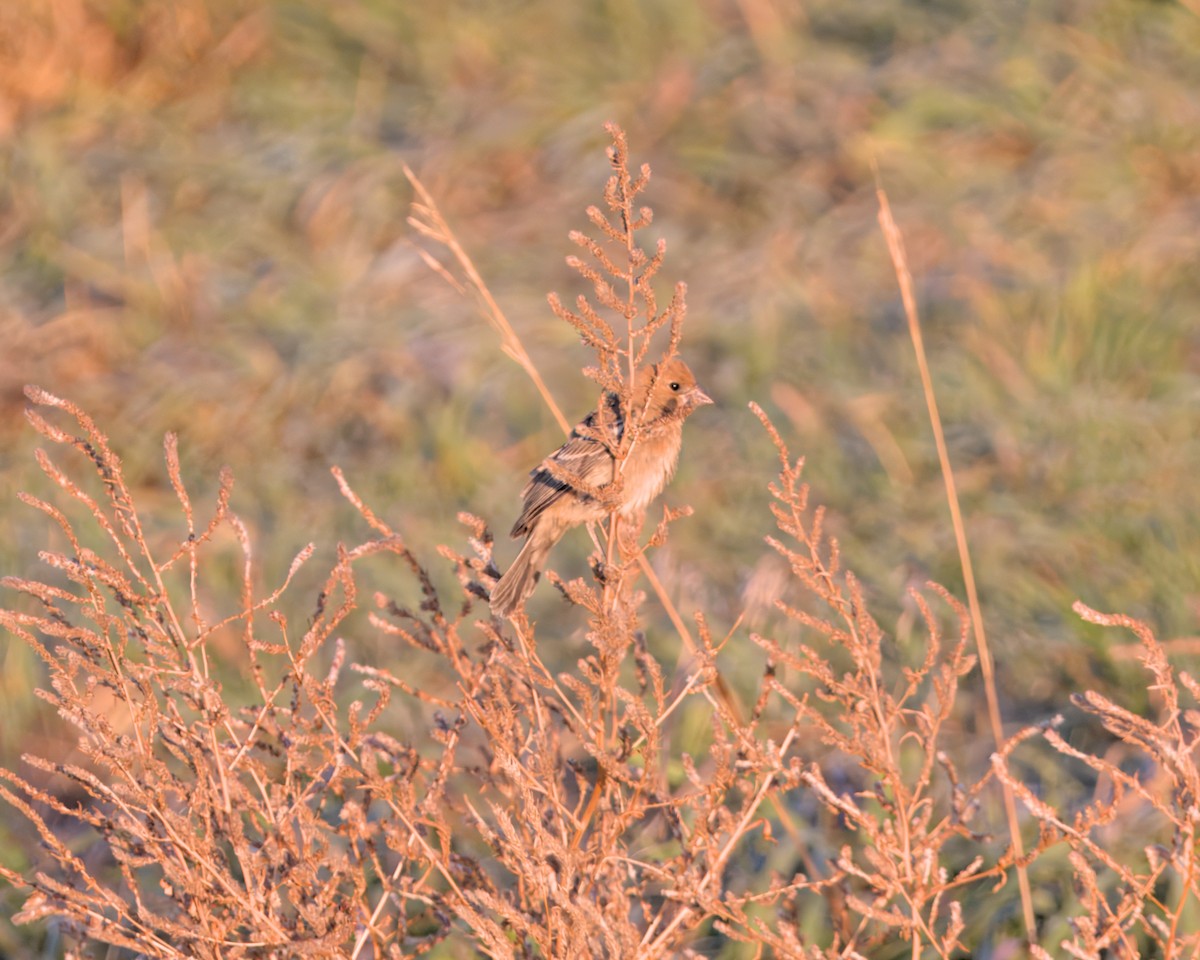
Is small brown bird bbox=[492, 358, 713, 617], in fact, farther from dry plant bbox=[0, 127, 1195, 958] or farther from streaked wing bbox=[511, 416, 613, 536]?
dry plant bbox=[0, 127, 1195, 958]

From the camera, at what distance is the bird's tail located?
130 inches

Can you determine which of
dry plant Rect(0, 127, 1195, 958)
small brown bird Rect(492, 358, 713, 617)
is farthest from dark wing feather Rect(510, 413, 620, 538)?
dry plant Rect(0, 127, 1195, 958)

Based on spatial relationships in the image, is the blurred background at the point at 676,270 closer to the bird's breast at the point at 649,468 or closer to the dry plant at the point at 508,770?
the bird's breast at the point at 649,468

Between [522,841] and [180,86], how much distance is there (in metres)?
7.19

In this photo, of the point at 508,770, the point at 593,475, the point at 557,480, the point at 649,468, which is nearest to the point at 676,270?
the point at 593,475

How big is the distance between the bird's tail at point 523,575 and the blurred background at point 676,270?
3.49 feet

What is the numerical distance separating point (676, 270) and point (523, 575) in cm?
390

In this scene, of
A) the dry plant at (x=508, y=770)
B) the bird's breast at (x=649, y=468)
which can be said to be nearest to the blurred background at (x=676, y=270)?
the bird's breast at (x=649, y=468)

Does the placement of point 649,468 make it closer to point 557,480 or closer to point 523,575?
point 557,480

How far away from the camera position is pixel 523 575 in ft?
11.9

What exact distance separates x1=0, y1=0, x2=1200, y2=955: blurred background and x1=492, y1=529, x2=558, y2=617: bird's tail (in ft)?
3.49

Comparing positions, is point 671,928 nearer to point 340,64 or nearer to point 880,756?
point 880,756

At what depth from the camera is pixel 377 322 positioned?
7.16 metres

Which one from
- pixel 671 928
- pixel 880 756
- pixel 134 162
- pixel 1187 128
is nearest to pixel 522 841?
pixel 671 928
